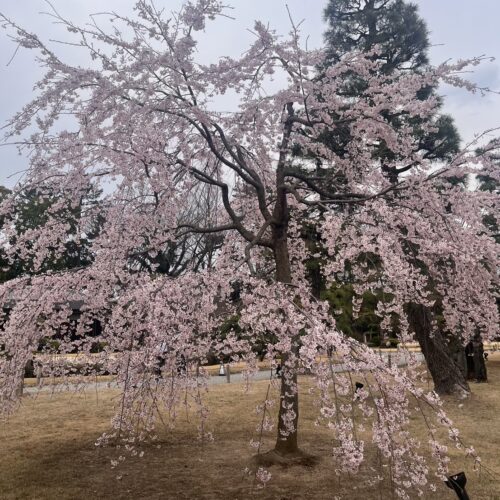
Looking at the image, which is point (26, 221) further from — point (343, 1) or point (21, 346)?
point (21, 346)

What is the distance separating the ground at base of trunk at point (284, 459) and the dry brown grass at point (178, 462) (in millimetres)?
146

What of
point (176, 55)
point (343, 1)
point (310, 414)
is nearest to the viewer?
point (176, 55)

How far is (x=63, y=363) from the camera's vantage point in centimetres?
703

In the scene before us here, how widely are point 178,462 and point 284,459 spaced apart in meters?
1.66

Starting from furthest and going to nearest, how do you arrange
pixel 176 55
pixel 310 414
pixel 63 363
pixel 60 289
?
pixel 310 414, pixel 63 363, pixel 60 289, pixel 176 55

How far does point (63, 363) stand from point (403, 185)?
17.8 feet

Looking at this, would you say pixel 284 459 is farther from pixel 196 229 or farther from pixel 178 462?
Result: pixel 196 229

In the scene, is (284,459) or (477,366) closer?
(284,459)

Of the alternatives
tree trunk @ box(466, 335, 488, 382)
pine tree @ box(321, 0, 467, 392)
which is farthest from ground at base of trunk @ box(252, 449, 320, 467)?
tree trunk @ box(466, 335, 488, 382)

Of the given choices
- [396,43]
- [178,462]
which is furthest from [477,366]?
[178,462]

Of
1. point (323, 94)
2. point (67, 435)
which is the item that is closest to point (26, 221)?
point (67, 435)

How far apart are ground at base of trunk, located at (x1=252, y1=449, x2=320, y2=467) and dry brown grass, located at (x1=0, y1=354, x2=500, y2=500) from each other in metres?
0.15

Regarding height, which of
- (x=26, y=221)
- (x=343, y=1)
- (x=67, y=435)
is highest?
(x=343, y=1)

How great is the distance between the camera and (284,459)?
277 inches
